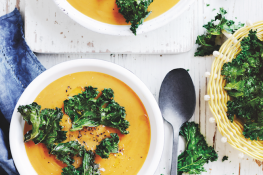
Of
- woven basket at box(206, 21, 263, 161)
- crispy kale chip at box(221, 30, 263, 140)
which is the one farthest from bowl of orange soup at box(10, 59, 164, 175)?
crispy kale chip at box(221, 30, 263, 140)

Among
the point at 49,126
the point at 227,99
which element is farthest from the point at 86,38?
the point at 227,99

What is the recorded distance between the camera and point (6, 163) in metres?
1.37

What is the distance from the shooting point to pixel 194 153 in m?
1.54

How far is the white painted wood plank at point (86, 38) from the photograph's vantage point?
1543 millimetres

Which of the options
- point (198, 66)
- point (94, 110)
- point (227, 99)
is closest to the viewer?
point (94, 110)

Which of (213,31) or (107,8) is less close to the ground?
(107,8)

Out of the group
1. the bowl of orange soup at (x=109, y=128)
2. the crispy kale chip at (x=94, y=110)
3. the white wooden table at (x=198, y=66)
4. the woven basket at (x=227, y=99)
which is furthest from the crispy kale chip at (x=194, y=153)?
the crispy kale chip at (x=94, y=110)

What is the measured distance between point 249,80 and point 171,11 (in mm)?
620

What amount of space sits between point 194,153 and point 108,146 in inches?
22.8

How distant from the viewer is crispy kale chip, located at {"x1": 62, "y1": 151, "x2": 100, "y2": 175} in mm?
1328

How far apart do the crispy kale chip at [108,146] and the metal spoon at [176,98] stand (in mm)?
377

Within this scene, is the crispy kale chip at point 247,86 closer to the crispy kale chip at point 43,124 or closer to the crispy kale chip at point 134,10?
the crispy kale chip at point 134,10

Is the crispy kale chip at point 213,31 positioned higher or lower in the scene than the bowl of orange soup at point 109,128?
higher

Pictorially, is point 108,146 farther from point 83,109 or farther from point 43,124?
point 43,124
